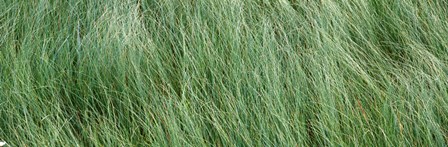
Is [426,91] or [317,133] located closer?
[317,133]

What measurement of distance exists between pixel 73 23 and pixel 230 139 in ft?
3.00

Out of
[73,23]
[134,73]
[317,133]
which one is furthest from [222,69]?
[73,23]

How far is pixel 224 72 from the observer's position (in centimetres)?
240

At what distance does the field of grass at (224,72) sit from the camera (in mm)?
2102

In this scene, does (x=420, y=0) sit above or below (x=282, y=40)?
below

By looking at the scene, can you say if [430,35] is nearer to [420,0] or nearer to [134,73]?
[420,0]

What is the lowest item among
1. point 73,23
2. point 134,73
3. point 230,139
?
point 230,139

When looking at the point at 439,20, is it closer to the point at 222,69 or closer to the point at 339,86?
the point at 339,86

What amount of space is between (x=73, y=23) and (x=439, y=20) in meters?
1.34

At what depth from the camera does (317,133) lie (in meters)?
2.09

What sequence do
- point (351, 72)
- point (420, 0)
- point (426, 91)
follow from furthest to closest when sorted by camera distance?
point (420, 0), point (351, 72), point (426, 91)

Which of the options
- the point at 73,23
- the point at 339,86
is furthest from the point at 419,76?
the point at 73,23

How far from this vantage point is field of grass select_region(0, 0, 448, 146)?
2102mm

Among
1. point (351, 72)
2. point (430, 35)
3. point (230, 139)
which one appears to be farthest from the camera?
point (430, 35)
